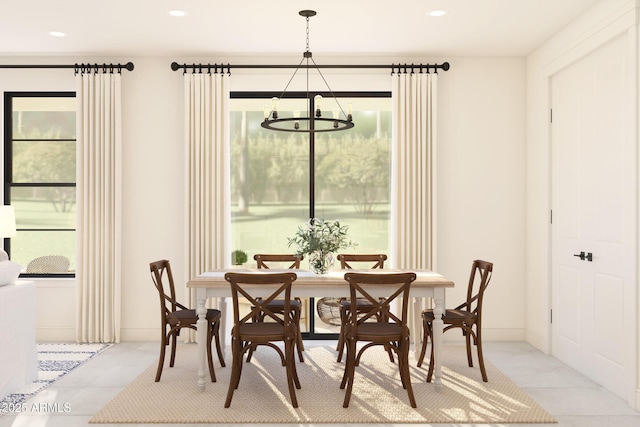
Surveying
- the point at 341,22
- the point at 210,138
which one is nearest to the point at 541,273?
the point at 341,22

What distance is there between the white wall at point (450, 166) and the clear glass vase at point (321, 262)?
1793mm

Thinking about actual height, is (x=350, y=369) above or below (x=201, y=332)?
below

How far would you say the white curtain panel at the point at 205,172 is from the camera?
5871mm

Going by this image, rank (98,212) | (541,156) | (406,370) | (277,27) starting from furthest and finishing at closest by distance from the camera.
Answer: (98,212), (541,156), (277,27), (406,370)

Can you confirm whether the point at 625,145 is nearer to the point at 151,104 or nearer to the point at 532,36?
the point at 532,36

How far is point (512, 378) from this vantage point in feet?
15.1

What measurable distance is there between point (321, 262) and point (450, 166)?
2.15 m

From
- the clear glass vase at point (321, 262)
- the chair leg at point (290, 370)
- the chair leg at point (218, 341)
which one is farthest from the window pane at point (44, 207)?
the chair leg at point (290, 370)

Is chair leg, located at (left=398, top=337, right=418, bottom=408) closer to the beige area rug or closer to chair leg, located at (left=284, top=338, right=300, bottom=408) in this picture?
the beige area rug

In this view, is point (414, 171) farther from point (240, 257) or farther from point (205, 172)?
point (205, 172)

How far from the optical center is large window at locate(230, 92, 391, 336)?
615 cm

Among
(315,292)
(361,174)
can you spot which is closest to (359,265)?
(361,174)

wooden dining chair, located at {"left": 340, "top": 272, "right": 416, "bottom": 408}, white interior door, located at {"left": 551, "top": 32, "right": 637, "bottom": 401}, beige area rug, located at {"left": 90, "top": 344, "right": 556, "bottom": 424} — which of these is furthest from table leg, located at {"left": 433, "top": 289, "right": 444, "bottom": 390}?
white interior door, located at {"left": 551, "top": 32, "right": 637, "bottom": 401}

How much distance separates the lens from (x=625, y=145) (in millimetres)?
4137
